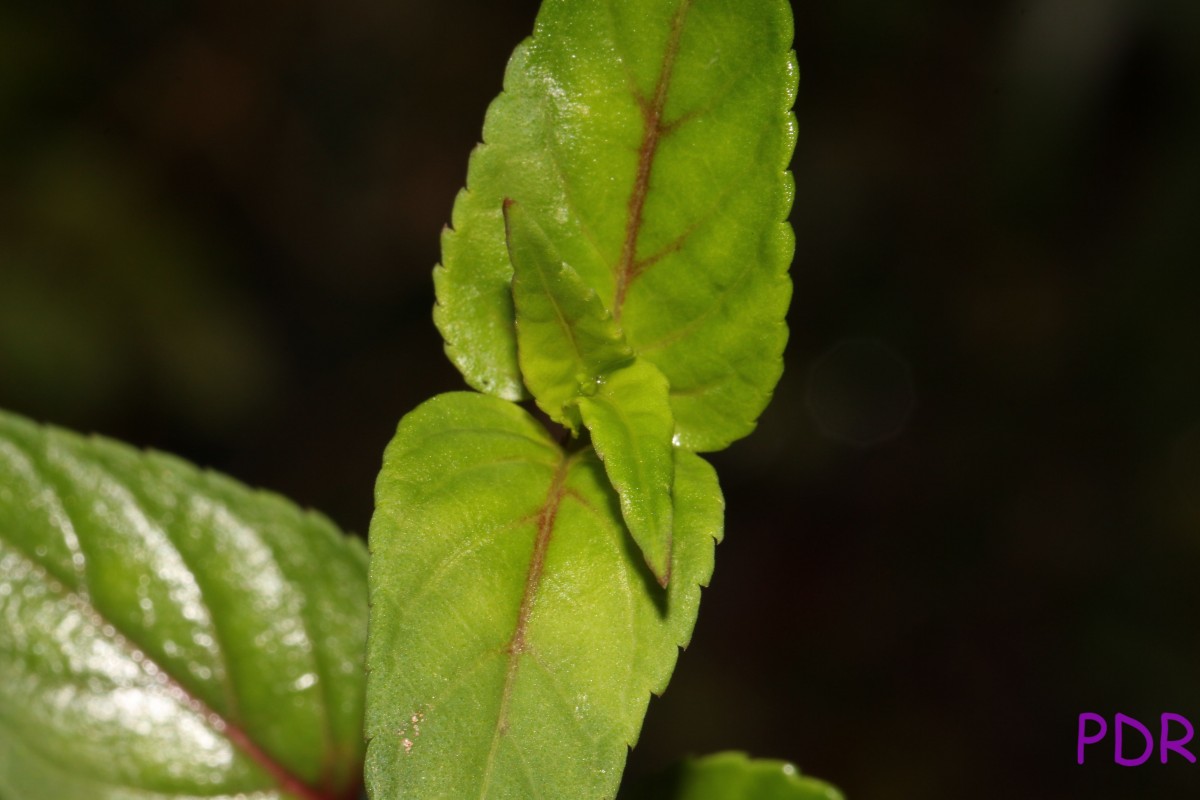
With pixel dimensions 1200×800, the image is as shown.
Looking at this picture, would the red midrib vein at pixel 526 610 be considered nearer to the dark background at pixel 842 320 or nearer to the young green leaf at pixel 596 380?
the young green leaf at pixel 596 380

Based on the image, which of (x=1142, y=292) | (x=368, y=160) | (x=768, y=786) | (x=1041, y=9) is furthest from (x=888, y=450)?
(x=768, y=786)

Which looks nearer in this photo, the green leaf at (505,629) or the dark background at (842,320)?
the green leaf at (505,629)

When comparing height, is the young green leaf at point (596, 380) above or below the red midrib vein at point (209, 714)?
above

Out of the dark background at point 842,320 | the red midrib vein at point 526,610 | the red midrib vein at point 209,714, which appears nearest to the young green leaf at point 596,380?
the red midrib vein at point 526,610

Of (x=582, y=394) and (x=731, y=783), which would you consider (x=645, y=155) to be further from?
(x=731, y=783)

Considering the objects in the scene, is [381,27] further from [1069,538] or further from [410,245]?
[1069,538]

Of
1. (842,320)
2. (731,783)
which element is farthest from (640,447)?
(842,320)

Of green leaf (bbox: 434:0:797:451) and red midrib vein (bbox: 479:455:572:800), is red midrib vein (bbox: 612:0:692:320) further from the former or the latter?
red midrib vein (bbox: 479:455:572:800)
